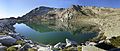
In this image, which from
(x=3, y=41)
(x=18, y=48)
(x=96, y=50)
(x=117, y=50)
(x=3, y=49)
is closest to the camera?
(x=117, y=50)

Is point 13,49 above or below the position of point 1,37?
below

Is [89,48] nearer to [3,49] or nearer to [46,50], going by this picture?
[46,50]

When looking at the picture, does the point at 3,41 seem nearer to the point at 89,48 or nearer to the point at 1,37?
the point at 1,37

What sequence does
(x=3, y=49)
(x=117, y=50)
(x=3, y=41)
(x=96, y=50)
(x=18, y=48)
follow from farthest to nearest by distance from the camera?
(x=3, y=41) < (x=18, y=48) < (x=3, y=49) < (x=96, y=50) < (x=117, y=50)

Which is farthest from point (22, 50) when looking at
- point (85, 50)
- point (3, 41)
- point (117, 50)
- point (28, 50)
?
point (117, 50)

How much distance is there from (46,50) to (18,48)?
360cm

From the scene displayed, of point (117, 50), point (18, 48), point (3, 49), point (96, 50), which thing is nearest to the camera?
point (117, 50)

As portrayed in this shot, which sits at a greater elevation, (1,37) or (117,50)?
(1,37)

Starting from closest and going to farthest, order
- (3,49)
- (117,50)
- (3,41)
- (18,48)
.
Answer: (117,50) < (3,49) < (18,48) < (3,41)

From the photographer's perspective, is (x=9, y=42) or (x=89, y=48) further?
(x=9, y=42)

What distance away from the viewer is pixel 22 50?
76.9 ft

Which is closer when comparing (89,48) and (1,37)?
(89,48)

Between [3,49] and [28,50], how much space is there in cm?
297

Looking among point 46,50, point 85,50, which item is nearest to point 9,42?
point 46,50
